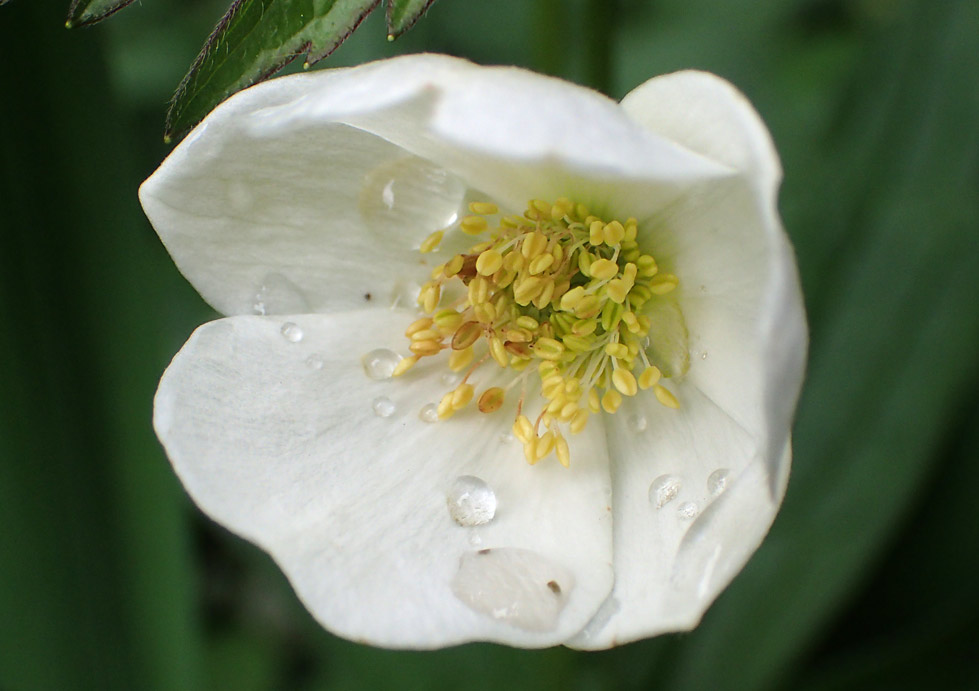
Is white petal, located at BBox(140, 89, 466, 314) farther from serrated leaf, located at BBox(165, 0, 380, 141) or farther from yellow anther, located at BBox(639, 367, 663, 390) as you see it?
yellow anther, located at BBox(639, 367, 663, 390)

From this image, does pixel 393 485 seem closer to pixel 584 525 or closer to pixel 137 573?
pixel 584 525

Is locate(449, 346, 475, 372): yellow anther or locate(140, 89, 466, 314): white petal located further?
locate(449, 346, 475, 372): yellow anther

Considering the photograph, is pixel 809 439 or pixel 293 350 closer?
pixel 293 350

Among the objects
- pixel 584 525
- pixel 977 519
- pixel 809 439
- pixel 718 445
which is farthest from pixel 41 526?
pixel 977 519

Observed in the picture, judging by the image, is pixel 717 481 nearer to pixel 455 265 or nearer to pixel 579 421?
pixel 579 421

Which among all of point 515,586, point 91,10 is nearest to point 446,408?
point 515,586

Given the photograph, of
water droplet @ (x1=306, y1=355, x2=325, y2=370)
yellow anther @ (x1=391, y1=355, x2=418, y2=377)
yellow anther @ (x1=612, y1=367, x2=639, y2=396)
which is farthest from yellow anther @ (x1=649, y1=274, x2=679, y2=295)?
water droplet @ (x1=306, y1=355, x2=325, y2=370)

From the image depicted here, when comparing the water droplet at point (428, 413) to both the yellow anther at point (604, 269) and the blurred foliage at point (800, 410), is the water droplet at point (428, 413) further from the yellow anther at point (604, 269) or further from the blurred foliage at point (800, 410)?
the blurred foliage at point (800, 410)

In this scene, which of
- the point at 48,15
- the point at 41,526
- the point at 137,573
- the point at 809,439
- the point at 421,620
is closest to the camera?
the point at 421,620
